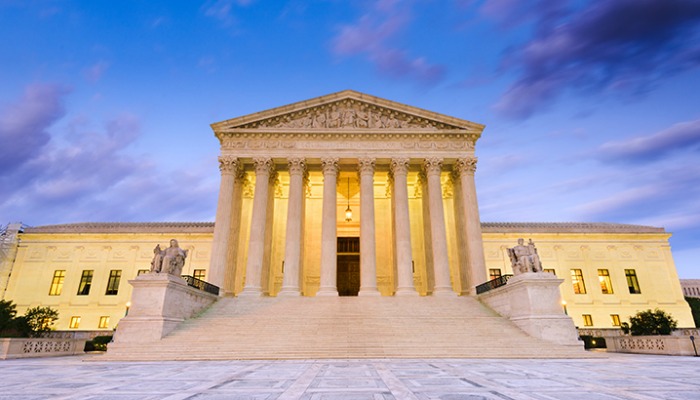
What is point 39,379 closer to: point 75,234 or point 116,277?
point 116,277

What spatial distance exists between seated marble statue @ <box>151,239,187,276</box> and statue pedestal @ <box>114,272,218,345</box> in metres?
0.42

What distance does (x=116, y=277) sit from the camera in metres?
34.6

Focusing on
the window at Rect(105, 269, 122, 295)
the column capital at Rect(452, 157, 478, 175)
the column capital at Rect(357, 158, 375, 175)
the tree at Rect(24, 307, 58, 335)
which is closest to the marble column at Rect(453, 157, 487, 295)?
the column capital at Rect(452, 157, 478, 175)

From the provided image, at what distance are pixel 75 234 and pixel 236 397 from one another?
3830 cm

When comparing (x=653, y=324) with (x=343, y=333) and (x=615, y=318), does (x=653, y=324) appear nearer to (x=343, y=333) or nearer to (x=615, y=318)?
(x=343, y=333)

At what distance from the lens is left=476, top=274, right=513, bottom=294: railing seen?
20859 millimetres

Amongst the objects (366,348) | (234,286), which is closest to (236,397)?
(366,348)

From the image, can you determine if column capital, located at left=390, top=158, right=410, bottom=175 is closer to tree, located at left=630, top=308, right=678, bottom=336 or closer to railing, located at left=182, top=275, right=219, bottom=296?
railing, located at left=182, top=275, right=219, bottom=296

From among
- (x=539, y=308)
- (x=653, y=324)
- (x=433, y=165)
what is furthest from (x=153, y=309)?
(x=653, y=324)

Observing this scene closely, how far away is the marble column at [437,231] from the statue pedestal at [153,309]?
15247 millimetres

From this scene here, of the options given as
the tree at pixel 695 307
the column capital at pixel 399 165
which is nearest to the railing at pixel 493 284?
the column capital at pixel 399 165

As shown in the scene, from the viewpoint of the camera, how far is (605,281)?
35.3 m

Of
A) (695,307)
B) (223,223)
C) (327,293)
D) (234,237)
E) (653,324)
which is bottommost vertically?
(653,324)

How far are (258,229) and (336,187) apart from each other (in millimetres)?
6300
